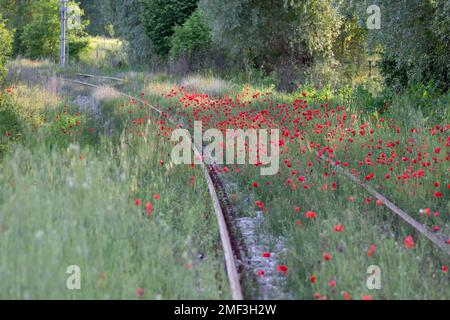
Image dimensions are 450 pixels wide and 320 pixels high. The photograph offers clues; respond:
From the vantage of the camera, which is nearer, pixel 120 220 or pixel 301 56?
pixel 120 220

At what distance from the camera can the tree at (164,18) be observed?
3173 centimetres

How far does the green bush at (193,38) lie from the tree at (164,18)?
8.61 feet

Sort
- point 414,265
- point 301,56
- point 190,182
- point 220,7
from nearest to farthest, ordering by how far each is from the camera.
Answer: point 414,265
point 190,182
point 220,7
point 301,56

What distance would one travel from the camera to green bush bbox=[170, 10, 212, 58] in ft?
92.2

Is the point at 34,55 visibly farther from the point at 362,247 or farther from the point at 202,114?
the point at 362,247

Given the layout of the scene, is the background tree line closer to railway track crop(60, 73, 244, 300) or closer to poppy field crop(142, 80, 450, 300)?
poppy field crop(142, 80, 450, 300)

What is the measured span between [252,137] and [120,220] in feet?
17.0

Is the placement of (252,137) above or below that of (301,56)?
below

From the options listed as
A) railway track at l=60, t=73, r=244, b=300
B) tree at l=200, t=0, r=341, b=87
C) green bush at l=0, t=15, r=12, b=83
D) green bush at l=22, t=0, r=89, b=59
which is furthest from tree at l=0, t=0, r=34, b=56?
railway track at l=60, t=73, r=244, b=300

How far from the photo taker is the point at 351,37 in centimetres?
3017

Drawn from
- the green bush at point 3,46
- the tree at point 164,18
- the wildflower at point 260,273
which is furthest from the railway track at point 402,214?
the tree at point 164,18

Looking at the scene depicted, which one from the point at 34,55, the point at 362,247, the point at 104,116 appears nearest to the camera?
the point at 362,247

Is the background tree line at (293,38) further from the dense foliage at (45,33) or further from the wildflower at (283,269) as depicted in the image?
the wildflower at (283,269)
